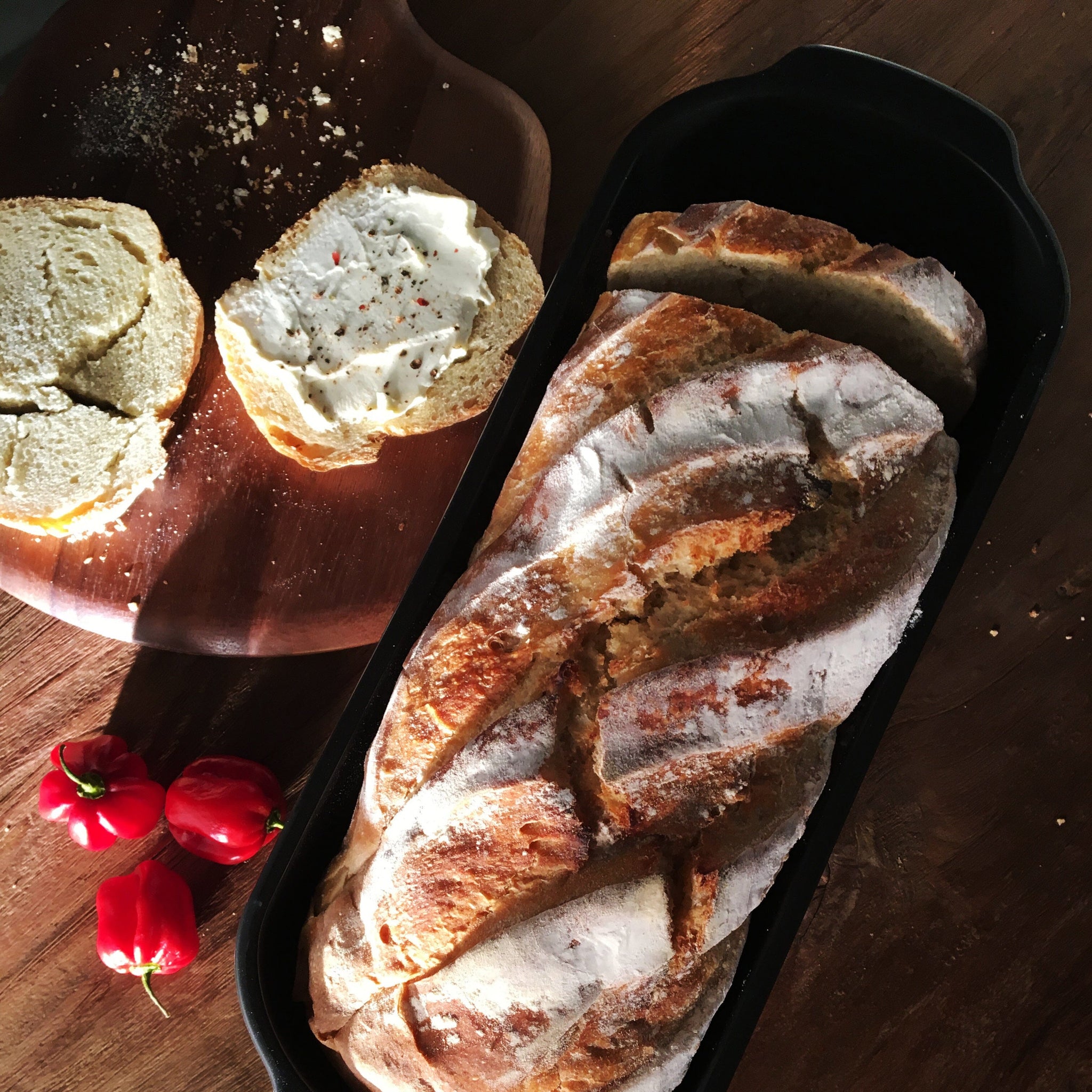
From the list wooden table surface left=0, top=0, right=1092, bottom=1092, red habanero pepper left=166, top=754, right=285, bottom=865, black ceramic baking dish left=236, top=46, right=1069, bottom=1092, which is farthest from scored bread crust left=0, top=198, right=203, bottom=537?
black ceramic baking dish left=236, top=46, right=1069, bottom=1092

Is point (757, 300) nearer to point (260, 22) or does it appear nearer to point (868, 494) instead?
point (868, 494)

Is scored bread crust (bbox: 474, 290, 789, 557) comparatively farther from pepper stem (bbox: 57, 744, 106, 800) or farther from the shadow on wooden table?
pepper stem (bbox: 57, 744, 106, 800)

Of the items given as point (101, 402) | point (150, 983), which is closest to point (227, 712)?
point (150, 983)

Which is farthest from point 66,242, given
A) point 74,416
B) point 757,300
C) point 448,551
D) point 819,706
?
point 819,706

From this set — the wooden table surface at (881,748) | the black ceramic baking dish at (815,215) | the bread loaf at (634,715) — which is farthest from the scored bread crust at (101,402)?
the bread loaf at (634,715)

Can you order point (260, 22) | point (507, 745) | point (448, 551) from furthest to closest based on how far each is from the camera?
1. point (260, 22)
2. point (448, 551)
3. point (507, 745)

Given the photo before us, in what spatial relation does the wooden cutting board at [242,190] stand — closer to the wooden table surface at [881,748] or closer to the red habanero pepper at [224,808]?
the wooden table surface at [881,748]
